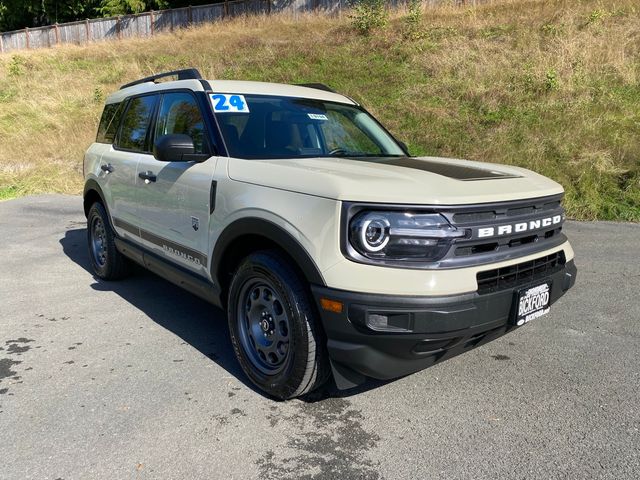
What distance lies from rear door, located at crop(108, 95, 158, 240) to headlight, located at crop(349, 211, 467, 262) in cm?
255

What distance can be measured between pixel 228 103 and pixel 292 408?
2.09 meters

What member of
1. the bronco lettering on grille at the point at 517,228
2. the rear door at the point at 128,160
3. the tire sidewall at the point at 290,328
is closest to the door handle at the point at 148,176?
the rear door at the point at 128,160

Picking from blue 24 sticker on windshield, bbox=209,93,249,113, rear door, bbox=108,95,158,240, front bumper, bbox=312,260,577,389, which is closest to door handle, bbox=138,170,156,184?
rear door, bbox=108,95,158,240

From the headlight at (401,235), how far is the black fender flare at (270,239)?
10.5 inches

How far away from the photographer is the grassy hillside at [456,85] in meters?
9.60

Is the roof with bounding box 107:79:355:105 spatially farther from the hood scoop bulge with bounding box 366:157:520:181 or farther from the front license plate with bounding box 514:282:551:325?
the front license plate with bounding box 514:282:551:325

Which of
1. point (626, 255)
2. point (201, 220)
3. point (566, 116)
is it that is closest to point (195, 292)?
point (201, 220)

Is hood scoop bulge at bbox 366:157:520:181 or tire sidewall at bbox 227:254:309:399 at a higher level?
hood scoop bulge at bbox 366:157:520:181

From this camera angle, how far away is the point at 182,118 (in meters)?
3.82

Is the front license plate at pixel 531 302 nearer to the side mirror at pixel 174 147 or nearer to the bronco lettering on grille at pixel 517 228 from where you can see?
the bronco lettering on grille at pixel 517 228

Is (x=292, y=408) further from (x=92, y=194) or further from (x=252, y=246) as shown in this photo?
(x=92, y=194)

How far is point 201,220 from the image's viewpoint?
337 centimetres

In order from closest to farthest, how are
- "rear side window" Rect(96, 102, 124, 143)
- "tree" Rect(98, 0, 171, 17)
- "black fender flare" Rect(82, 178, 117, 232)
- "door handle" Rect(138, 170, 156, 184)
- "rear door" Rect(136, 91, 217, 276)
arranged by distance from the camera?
"rear door" Rect(136, 91, 217, 276)
"door handle" Rect(138, 170, 156, 184)
"black fender flare" Rect(82, 178, 117, 232)
"rear side window" Rect(96, 102, 124, 143)
"tree" Rect(98, 0, 171, 17)

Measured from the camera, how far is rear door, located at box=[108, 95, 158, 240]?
4.37 metres
